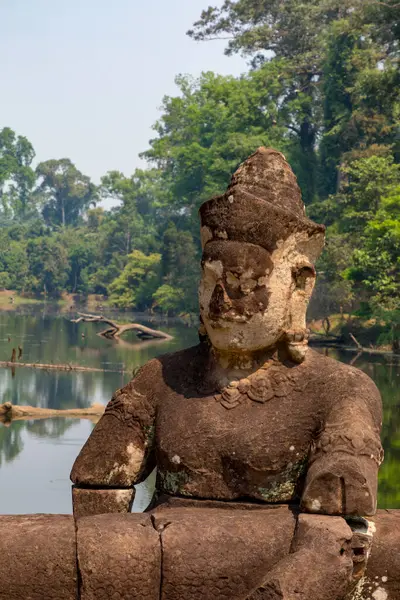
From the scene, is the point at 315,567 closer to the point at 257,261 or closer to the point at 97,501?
the point at 97,501

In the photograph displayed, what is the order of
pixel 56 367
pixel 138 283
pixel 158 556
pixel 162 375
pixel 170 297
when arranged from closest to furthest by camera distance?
pixel 158 556 < pixel 162 375 < pixel 56 367 < pixel 170 297 < pixel 138 283

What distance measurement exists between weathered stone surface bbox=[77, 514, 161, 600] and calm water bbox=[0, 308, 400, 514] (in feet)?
37.6

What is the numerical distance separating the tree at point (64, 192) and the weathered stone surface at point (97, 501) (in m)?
139

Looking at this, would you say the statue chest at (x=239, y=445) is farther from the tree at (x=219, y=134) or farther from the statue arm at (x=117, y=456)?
the tree at (x=219, y=134)

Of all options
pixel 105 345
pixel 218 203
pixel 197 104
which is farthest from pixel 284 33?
pixel 218 203

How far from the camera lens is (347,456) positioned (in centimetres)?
440

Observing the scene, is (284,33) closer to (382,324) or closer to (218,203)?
(382,324)

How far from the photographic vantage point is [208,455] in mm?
4812

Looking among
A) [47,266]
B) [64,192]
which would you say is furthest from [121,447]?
[64,192]

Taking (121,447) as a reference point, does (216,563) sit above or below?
below

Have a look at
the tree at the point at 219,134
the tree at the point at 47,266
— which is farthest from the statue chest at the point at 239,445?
the tree at the point at 47,266

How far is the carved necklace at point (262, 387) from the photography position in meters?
4.95

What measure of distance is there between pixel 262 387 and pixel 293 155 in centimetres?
5779

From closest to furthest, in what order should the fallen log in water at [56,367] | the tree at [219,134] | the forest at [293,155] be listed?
the fallen log in water at [56,367] < the forest at [293,155] < the tree at [219,134]
